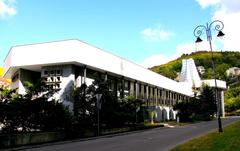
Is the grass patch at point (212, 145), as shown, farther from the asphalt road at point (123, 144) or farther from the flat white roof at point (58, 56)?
the flat white roof at point (58, 56)

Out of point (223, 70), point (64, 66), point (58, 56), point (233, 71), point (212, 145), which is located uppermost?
point (233, 71)

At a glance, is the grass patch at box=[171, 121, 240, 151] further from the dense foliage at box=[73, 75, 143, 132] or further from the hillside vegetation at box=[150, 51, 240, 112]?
the hillside vegetation at box=[150, 51, 240, 112]

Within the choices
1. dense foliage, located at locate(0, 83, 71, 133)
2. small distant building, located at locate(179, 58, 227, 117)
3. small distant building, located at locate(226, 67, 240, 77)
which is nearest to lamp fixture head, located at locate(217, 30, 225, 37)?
dense foliage, located at locate(0, 83, 71, 133)

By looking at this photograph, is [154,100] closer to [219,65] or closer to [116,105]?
[116,105]

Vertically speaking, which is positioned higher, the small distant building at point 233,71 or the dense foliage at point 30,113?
the small distant building at point 233,71

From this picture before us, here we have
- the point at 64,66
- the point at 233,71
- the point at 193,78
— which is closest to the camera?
the point at 64,66

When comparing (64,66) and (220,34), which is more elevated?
(220,34)

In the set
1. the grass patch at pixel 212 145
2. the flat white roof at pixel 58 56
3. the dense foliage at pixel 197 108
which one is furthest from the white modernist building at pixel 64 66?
the grass patch at pixel 212 145

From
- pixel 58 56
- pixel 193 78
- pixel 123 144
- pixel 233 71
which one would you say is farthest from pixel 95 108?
pixel 233 71

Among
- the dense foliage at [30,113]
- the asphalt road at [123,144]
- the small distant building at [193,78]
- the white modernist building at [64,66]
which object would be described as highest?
the small distant building at [193,78]

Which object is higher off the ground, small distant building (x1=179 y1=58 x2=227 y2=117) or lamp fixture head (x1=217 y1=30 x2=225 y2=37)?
small distant building (x1=179 y1=58 x2=227 y2=117)

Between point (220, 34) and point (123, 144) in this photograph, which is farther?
point (220, 34)

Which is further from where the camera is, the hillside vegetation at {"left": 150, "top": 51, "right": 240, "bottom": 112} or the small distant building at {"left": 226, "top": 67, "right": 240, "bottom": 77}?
the small distant building at {"left": 226, "top": 67, "right": 240, "bottom": 77}

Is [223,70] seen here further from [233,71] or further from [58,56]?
[58,56]
